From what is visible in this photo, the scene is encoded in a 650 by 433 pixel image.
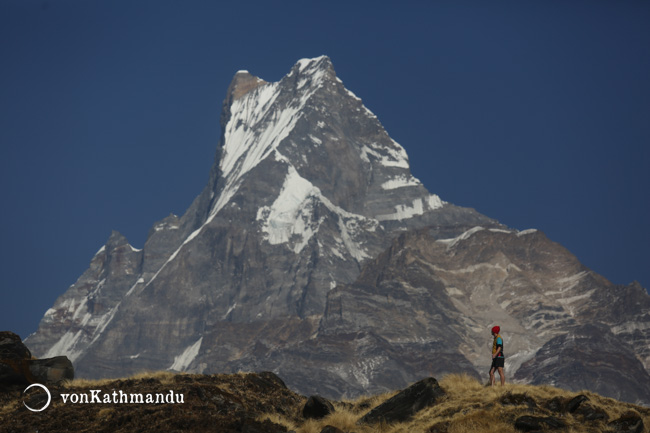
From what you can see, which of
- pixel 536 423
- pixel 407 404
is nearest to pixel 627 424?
pixel 536 423

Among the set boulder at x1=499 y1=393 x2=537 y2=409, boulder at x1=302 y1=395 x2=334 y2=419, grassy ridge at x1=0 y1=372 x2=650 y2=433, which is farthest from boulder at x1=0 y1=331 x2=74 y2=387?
boulder at x1=499 y1=393 x2=537 y2=409

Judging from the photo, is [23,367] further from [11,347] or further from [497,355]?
[497,355]

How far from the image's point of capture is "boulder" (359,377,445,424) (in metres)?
40.5

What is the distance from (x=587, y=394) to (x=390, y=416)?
8587 mm

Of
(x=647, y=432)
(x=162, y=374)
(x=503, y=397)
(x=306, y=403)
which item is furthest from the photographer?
(x=162, y=374)

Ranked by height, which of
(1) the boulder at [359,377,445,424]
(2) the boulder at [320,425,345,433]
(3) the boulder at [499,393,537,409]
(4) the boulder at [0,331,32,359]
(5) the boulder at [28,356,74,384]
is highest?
(4) the boulder at [0,331,32,359]

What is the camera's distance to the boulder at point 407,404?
40.5 meters

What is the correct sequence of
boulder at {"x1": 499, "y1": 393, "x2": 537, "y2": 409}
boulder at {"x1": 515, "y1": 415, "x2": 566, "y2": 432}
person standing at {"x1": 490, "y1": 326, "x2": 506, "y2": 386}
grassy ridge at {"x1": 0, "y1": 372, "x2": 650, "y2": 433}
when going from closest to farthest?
boulder at {"x1": 515, "y1": 415, "x2": 566, "y2": 432} → grassy ridge at {"x1": 0, "y1": 372, "x2": 650, "y2": 433} → boulder at {"x1": 499, "y1": 393, "x2": 537, "y2": 409} → person standing at {"x1": 490, "y1": 326, "x2": 506, "y2": 386}

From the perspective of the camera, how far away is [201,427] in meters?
36.4

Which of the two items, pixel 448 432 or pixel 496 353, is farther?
pixel 496 353

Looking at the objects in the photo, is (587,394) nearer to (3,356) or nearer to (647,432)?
(647,432)

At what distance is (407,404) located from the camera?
41.1 m

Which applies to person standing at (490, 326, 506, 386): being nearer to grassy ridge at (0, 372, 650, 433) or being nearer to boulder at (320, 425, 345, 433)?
grassy ridge at (0, 372, 650, 433)

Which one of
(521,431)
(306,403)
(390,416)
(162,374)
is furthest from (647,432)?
(162,374)
